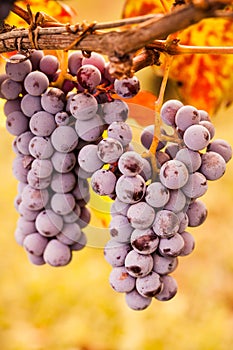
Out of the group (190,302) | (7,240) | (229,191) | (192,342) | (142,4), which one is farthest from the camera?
(229,191)

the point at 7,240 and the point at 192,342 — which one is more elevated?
the point at 7,240

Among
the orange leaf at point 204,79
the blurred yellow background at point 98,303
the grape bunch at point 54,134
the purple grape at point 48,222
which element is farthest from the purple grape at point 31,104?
the blurred yellow background at point 98,303

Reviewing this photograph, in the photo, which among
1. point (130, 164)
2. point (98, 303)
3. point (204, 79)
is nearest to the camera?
point (130, 164)

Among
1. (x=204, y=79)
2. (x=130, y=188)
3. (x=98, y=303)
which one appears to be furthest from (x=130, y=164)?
(x=98, y=303)

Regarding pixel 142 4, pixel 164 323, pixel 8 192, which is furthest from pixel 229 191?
pixel 142 4

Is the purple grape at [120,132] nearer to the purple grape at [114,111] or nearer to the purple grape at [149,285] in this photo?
the purple grape at [114,111]

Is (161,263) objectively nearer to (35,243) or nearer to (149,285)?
(149,285)

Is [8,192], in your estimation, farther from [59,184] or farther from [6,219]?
[59,184]
